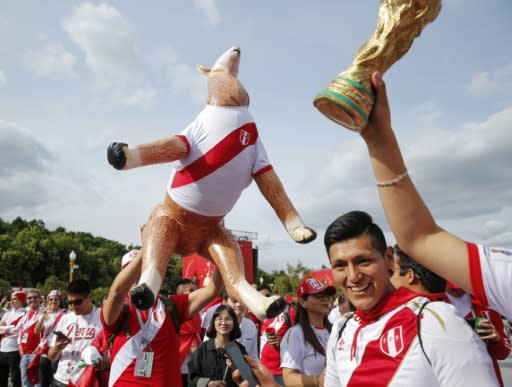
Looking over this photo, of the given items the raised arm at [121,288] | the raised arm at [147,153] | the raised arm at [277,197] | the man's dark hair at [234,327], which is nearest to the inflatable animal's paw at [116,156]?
the raised arm at [147,153]

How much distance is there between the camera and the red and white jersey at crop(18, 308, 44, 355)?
338 inches

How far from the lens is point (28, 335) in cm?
866

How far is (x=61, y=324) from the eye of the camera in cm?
618

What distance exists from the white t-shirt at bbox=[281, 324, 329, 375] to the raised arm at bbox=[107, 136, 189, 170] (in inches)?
73.4

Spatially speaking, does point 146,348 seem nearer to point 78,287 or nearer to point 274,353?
point 274,353

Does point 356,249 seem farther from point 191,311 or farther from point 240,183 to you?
point 191,311

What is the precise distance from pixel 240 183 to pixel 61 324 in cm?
408

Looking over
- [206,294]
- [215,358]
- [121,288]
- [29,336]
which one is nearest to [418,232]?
[121,288]

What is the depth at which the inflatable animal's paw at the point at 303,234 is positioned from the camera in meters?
3.22

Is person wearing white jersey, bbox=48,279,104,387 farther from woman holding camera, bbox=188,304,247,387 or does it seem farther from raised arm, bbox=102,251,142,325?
raised arm, bbox=102,251,142,325

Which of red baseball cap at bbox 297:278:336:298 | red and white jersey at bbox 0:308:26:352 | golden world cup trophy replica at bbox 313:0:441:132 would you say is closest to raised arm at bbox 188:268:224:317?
red baseball cap at bbox 297:278:336:298

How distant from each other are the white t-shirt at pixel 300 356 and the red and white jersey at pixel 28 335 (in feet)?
20.4

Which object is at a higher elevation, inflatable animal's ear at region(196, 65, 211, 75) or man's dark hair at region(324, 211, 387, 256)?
inflatable animal's ear at region(196, 65, 211, 75)

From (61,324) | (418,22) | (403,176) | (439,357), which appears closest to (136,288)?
(439,357)
